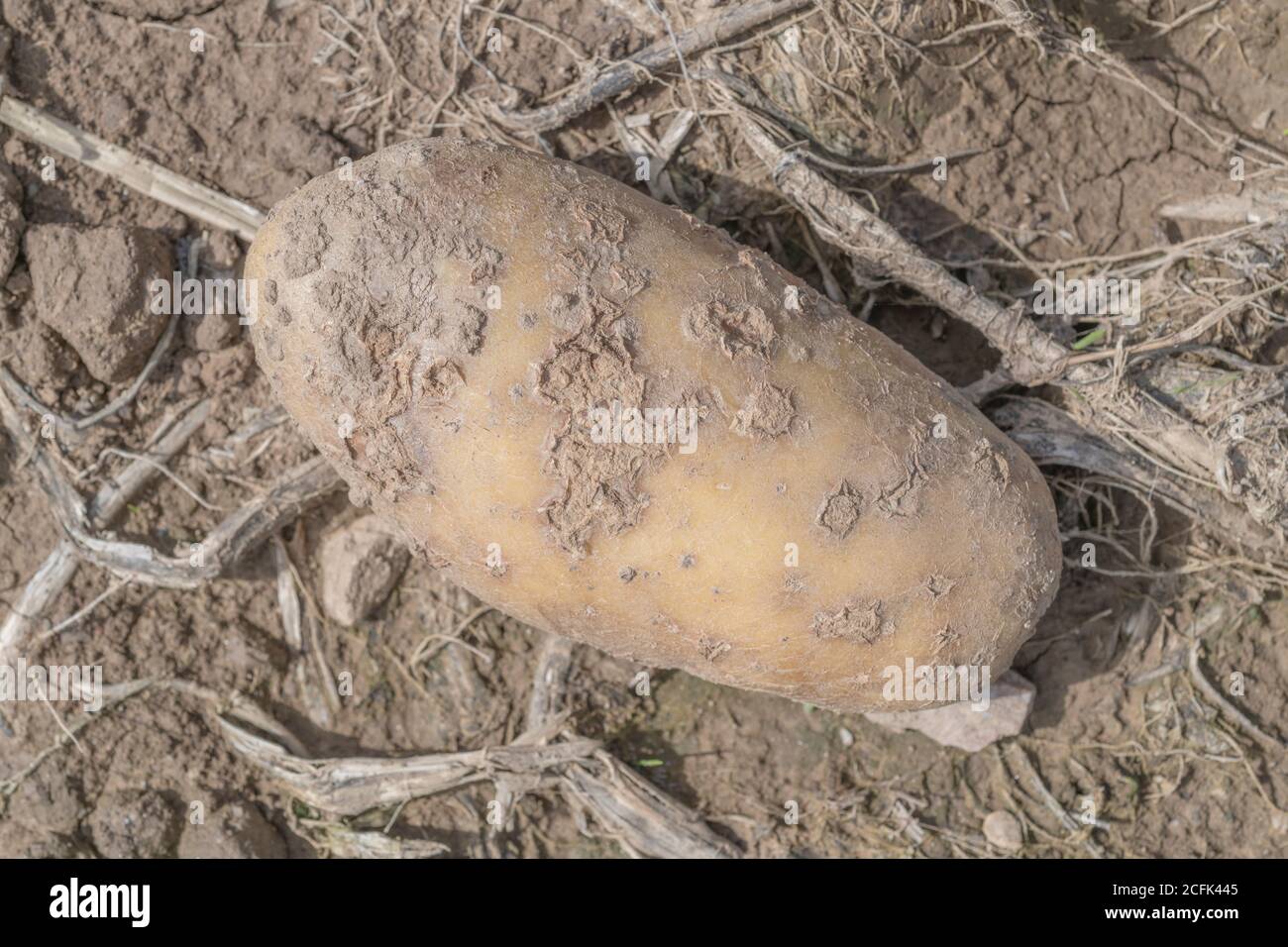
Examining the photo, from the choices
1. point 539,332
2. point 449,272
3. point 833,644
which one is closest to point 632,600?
point 833,644

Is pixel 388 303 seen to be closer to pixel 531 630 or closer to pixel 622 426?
pixel 622 426

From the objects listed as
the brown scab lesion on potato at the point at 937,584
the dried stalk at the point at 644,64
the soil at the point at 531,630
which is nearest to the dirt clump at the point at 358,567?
the soil at the point at 531,630

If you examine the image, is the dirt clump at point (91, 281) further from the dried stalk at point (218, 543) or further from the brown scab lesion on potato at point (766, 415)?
the brown scab lesion on potato at point (766, 415)

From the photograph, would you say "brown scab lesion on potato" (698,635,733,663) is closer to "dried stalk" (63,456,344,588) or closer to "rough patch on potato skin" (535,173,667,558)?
"rough patch on potato skin" (535,173,667,558)

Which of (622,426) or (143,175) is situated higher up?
(143,175)

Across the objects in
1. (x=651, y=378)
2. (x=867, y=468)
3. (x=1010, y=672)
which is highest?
(x=651, y=378)

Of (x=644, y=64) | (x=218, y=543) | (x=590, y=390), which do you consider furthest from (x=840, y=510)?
(x=218, y=543)

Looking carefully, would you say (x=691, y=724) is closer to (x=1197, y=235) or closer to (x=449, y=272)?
(x=449, y=272)
